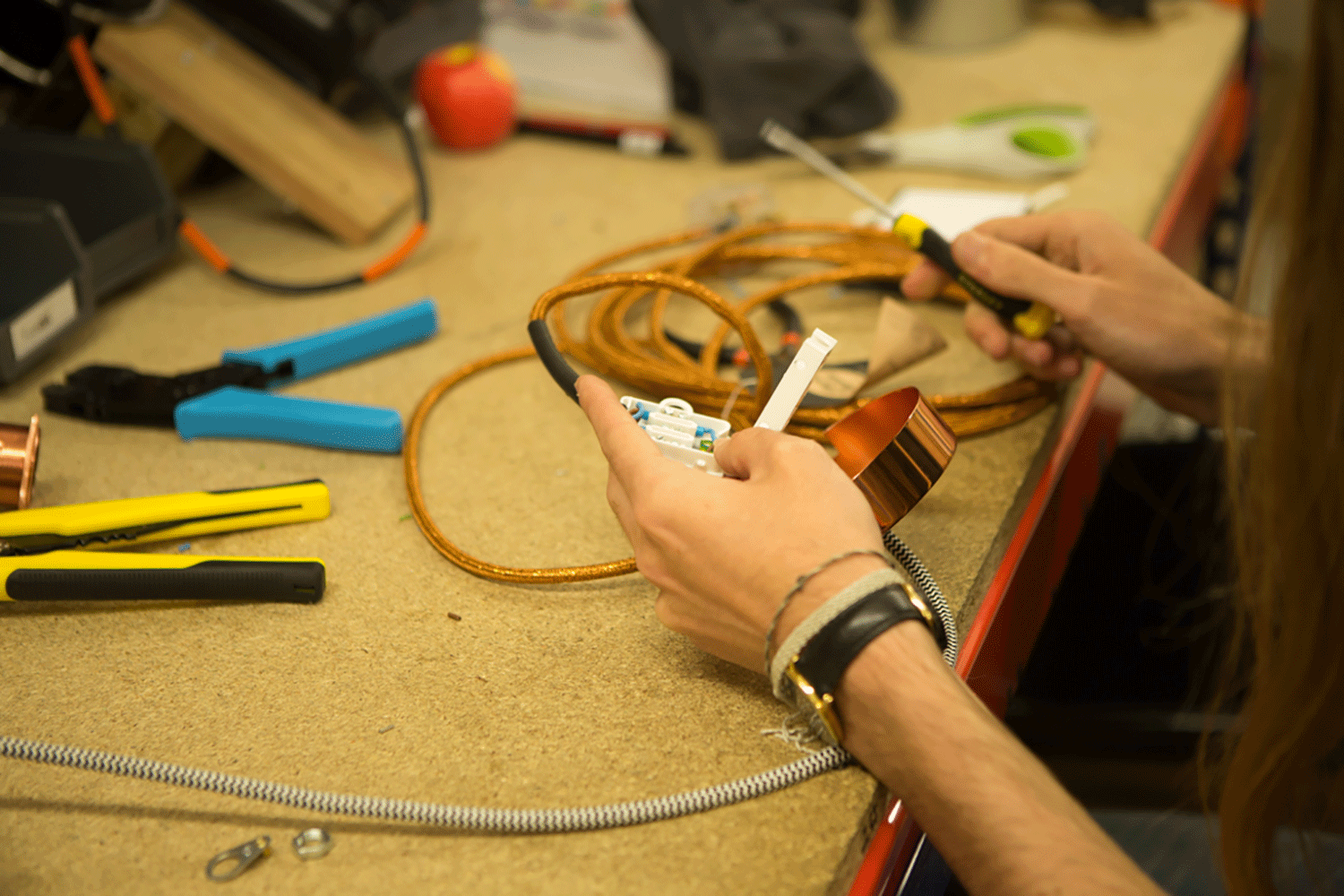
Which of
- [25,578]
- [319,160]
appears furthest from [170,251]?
[25,578]

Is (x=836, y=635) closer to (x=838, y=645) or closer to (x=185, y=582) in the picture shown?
(x=838, y=645)

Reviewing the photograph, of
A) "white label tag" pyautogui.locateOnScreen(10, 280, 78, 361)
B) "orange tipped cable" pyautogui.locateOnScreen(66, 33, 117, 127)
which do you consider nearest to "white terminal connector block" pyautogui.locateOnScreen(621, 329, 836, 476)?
"white label tag" pyautogui.locateOnScreen(10, 280, 78, 361)

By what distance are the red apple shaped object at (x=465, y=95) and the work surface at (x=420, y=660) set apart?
24 centimetres

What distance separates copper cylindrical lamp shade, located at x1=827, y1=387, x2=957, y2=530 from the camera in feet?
1.65

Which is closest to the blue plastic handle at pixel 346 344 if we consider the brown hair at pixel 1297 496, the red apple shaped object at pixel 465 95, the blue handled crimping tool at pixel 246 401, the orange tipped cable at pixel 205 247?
the blue handled crimping tool at pixel 246 401

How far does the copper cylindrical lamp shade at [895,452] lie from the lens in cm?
50

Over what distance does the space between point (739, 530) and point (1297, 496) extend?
0.24 meters

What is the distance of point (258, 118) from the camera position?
34.2 inches

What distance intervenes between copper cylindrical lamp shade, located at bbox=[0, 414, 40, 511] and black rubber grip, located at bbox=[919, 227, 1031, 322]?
0.57 meters

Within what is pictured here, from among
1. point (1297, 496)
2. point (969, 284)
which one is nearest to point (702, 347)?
point (969, 284)

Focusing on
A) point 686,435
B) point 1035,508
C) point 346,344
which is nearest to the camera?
point 686,435

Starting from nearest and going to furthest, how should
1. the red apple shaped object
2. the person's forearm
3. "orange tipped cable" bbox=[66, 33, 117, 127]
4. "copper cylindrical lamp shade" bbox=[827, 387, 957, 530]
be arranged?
1. the person's forearm
2. "copper cylindrical lamp shade" bbox=[827, 387, 957, 530]
3. "orange tipped cable" bbox=[66, 33, 117, 127]
4. the red apple shaped object

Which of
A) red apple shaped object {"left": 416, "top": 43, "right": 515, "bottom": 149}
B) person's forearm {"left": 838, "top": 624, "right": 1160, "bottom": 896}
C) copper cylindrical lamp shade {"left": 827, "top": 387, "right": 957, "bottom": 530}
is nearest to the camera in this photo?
person's forearm {"left": 838, "top": 624, "right": 1160, "bottom": 896}

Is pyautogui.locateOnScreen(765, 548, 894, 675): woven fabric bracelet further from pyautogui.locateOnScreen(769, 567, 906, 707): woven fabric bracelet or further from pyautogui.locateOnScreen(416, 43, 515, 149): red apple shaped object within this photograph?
pyautogui.locateOnScreen(416, 43, 515, 149): red apple shaped object
